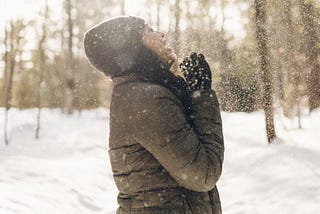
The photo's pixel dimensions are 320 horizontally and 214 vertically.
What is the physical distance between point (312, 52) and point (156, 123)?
13.3 m

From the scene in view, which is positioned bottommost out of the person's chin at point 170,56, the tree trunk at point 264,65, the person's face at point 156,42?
the person's chin at point 170,56

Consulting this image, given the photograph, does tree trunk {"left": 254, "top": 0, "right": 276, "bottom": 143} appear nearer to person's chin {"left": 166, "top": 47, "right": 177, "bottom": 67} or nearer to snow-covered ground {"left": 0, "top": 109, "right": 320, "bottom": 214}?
snow-covered ground {"left": 0, "top": 109, "right": 320, "bottom": 214}

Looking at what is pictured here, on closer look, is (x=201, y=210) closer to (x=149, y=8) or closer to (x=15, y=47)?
(x=15, y=47)

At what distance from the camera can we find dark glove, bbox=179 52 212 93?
1.56 m

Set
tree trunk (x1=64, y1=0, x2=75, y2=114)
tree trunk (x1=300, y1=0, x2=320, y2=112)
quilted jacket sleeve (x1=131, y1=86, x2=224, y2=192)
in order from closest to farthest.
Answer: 1. quilted jacket sleeve (x1=131, y1=86, x2=224, y2=192)
2. tree trunk (x1=300, y1=0, x2=320, y2=112)
3. tree trunk (x1=64, y1=0, x2=75, y2=114)

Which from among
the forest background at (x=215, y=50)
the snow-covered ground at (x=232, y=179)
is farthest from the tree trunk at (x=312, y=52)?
the snow-covered ground at (x=232, y=179)

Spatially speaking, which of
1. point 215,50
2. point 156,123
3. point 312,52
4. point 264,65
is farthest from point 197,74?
point 215,50

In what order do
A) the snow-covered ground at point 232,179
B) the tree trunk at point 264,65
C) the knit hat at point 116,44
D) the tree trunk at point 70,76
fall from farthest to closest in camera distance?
1. the tree trunk at point 70,76
2. the tree trunk at point 264,65
3. the snow-covered ground at point 232,179
4. the knit hat at point 116,44

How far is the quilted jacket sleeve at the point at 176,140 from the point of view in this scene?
1.39 meters

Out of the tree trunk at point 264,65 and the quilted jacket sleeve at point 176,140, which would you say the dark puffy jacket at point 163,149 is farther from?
the tree trunk at point 264,65

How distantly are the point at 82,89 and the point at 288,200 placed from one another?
21.3m

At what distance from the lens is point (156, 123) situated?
1387mm

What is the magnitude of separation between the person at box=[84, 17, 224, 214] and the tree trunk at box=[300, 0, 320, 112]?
11532 millimetres

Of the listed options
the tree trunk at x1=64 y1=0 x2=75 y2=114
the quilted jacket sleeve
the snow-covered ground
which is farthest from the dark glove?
the tree trunk at x1=64 y1=0 x2=75 y2=114
